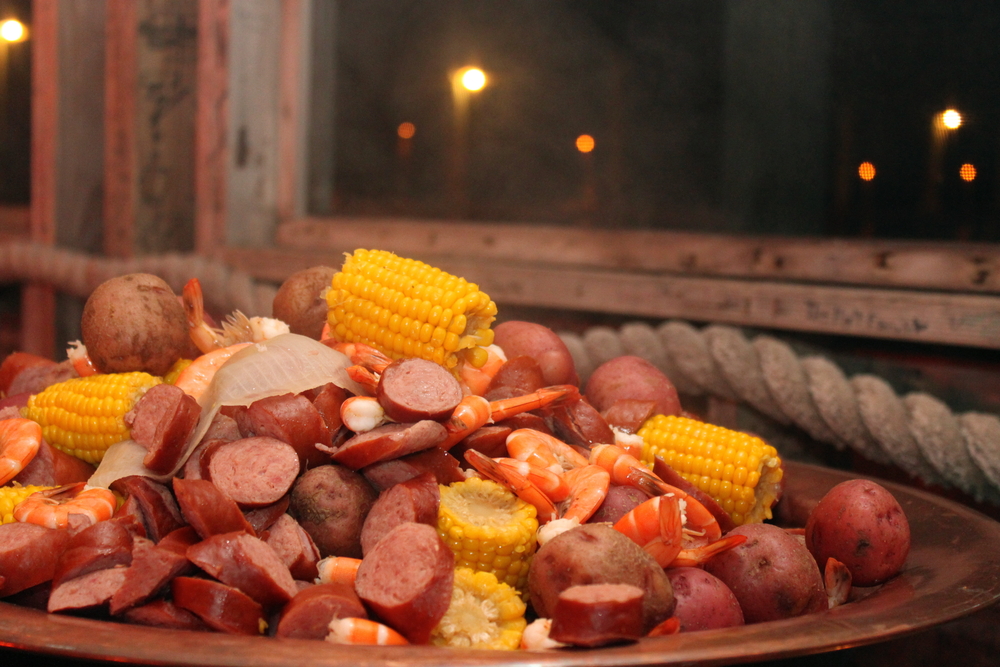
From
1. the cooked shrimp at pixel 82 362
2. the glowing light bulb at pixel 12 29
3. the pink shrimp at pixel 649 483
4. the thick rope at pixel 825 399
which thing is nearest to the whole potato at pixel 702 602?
the pink shrimp at pixel 649 483

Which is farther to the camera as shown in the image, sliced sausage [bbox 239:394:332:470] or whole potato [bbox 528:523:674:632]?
sliced sausage [bbox 239:394:332:470]

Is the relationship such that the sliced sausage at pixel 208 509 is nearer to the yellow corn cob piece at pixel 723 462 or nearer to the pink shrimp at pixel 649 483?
the pink shrimp at pixel 649 483

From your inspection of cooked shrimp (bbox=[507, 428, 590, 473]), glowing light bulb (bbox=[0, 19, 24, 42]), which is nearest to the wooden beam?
cooked shrimp (bbox=[507, 428, 590, 473])

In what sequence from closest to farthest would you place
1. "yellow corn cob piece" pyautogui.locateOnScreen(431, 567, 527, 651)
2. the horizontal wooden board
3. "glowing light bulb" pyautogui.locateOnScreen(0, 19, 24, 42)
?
1. "yellow corn cob piece" pyautogui.locateOnScreen(431, 567, 527, 651)
2. the horizontal wooden board
3. "glowing light bulb" pyautogui.locateOnScreen(0, 19, 24, 42)

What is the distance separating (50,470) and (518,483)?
709 mm

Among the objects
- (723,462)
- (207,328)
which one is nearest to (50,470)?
(207,328)

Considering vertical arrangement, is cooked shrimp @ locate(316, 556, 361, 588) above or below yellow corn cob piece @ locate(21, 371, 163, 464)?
below

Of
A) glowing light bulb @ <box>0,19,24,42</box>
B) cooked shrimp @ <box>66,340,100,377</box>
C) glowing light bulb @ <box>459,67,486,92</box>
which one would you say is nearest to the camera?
cooked shrimp @ <box>66,340,100,377</box>

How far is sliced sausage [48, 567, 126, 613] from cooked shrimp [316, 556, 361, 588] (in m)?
0.22

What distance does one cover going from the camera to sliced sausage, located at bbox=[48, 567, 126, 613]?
912 mm

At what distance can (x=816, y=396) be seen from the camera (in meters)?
2.39

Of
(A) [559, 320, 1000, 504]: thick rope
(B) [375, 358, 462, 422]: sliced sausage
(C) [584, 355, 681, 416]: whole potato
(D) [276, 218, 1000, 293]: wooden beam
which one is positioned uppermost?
(D) [276, 218, 1000, 293]: wooden beam

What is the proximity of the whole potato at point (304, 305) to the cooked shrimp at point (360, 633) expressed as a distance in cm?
78

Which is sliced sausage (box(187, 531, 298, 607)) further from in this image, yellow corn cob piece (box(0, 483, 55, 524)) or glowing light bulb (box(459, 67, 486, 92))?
glowing light bulb (box(459, 67, 486, 92))
